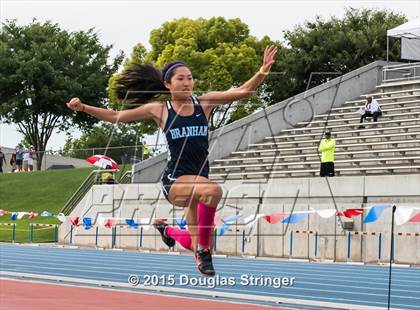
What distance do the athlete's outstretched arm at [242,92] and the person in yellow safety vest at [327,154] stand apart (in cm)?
1344

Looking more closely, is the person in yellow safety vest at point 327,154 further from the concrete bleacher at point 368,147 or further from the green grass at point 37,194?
the green grass at point 37,194

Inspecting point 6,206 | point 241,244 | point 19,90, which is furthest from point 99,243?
point 19,90

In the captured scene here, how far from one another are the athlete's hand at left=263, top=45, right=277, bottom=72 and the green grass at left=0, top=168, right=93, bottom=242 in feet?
98.5

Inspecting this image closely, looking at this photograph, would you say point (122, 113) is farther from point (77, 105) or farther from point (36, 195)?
point (36, 195)

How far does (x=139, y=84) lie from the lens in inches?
226

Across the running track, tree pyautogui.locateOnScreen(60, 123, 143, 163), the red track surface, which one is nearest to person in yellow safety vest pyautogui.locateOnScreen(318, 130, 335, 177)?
the running track

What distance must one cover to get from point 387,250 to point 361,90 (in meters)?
11.0

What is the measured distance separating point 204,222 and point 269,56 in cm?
98

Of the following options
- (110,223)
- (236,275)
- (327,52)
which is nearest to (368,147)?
(236,275)

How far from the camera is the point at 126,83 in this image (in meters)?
5.76

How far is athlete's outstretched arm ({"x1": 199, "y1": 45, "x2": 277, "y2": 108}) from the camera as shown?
5195mm

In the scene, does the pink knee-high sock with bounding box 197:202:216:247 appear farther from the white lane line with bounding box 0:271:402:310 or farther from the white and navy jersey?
the white lane line with bounding box 0:271:402:310

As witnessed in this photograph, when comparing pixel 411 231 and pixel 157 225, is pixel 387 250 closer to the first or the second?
pixel 411 231

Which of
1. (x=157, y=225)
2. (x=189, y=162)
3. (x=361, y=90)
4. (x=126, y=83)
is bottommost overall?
(x=157, y=225)
